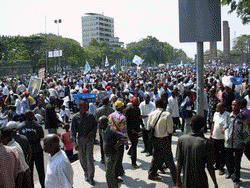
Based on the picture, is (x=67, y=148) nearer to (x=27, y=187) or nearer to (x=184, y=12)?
(x=27, y=187)

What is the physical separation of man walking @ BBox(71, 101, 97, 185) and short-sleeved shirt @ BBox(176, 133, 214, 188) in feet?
9.69

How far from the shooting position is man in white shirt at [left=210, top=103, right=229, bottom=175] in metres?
6.37

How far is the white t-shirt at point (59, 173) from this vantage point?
3.78 m

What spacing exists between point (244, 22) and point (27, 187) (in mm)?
12206

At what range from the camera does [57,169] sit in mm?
3791

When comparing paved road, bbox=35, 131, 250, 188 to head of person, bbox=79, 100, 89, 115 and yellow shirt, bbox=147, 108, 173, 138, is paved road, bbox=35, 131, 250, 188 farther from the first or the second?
head of person, bbox=79, 100, 89, 115

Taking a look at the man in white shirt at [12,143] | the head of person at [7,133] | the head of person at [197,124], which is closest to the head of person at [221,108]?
the head of person at [197,124]

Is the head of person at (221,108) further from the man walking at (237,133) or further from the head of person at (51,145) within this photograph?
the head of person at (51,145)

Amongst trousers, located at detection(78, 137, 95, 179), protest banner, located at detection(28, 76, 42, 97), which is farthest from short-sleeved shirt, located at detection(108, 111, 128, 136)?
protest banner, located at detection(28, 76, 42, 97)

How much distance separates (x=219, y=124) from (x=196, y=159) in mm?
2639

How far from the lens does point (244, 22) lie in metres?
13.6

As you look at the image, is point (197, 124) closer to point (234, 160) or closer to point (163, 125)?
point (163, 125)

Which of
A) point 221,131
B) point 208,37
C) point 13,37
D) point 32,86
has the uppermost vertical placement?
point 13,37

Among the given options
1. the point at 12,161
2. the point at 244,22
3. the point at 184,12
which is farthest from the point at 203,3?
the point at 244,22
